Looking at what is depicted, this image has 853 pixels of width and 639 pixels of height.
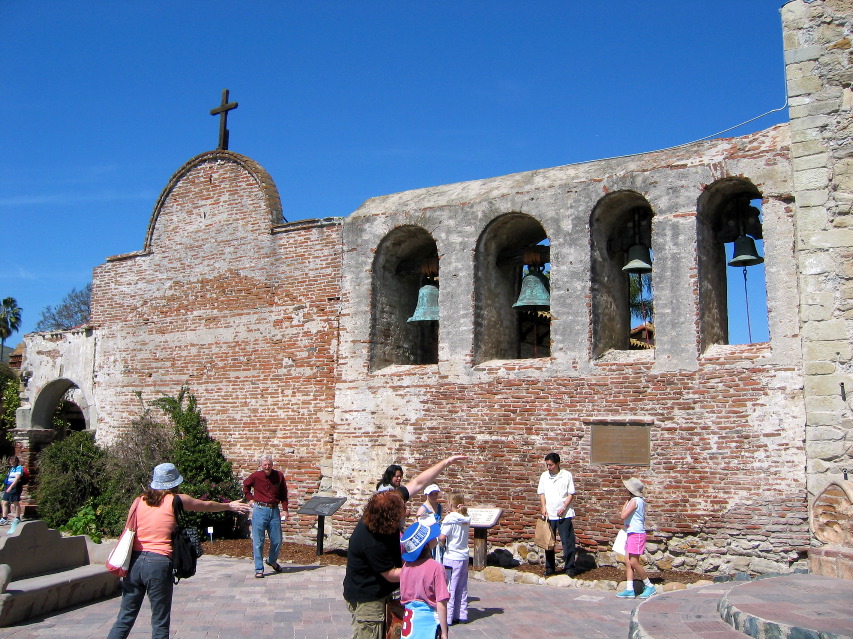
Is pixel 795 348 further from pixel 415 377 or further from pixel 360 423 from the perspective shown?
pixel 360 423

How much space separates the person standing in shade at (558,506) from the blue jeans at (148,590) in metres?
5.17

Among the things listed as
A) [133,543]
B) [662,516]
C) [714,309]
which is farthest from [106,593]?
[714,309]

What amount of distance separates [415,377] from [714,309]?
4401 mm

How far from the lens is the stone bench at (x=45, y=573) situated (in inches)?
290

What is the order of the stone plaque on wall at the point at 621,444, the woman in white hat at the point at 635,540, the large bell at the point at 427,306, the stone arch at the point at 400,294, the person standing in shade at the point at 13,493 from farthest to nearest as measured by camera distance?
the person standing in shade at the point at 13,493
the stone arch at the point at 400,294
the large bell at the point at 427,306
the stone plaque on wall at the point at 621,444
the woman in white hat at the point at 635,540

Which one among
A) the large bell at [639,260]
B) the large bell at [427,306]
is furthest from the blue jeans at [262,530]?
the large bell at [639,260]

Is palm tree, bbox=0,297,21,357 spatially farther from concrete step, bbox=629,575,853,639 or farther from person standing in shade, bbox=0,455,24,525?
concrete step, bbox=629,575,853,639

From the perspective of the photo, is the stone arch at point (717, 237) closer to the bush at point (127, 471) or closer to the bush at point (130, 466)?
the bush at point (127, 471)

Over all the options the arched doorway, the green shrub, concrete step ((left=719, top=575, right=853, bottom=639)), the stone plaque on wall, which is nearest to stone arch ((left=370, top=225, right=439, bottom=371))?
the stone plaque on wall

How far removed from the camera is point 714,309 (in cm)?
1093

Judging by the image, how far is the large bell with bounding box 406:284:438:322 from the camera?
12.8 m

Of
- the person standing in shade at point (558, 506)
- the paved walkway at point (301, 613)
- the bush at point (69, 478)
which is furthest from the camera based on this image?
the bush at point (69, 478)

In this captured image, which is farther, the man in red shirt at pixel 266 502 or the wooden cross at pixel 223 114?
the wooden cross at pixel 223 114

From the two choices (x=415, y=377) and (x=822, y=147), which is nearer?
(x=822, y=147)
